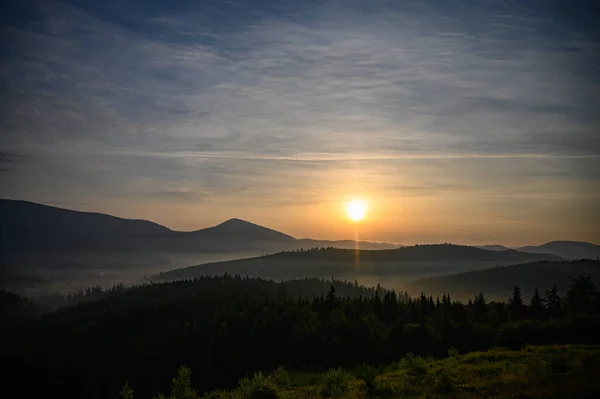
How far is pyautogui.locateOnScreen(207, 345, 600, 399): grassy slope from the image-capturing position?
94.2ft

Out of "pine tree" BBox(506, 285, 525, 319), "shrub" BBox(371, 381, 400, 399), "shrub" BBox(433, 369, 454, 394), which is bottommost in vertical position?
"pine tree" BBox(506, 285, 525, 319)

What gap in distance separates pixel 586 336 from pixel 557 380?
42.1m

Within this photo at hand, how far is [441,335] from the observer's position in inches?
3538

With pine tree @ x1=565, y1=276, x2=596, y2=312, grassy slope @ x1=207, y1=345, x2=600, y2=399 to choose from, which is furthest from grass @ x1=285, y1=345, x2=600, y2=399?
pine tree @ x1=565, y1=276, x2=596, y2=312

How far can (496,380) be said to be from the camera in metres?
32.4

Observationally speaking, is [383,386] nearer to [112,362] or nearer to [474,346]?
[474,346]

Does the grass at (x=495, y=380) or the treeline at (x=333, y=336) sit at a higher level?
the grass at (x=495, y=380)

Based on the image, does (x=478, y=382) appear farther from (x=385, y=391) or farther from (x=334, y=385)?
(x=334, y=385)

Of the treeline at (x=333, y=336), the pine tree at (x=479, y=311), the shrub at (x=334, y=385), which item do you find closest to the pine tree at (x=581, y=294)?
the treeline at (x=333, y=336)

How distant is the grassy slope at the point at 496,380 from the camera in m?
28.7

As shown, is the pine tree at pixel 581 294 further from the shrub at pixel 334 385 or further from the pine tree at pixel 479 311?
the shrub at pixel 334 385

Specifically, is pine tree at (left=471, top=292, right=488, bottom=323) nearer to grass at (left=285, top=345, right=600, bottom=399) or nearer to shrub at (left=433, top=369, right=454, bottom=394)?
grass at (left=285, top=345, right=600, bottom=399)

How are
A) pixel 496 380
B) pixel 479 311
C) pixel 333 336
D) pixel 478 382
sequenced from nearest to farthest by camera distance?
1. pixel 496 380
2. pixel 478 382
3. pixel 479 311
4. pixel 333 336

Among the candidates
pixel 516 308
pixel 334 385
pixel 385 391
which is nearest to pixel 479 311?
pixel 516 308
